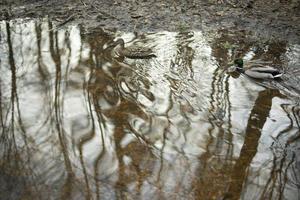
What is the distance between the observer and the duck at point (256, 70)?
607 cm

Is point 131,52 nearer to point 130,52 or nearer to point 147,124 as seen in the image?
point 130,52

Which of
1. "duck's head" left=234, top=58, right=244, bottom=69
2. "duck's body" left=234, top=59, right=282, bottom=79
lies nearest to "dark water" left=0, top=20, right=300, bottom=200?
"duck's body" left=234, top=59, right=282, bottom=79

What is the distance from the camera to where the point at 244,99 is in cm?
582

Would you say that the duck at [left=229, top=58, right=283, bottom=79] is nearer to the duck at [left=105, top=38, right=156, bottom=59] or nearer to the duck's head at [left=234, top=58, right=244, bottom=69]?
the duck's head at [left=234, top=58, right=244, bottom=69]

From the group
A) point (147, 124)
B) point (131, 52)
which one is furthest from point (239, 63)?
point (147, 124)

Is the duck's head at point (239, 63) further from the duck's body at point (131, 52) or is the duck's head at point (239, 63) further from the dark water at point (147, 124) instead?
the duck's body at point (131, 52)

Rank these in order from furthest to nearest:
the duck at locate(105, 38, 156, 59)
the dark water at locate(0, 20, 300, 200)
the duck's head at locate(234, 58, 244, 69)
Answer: the duck at locate(105, 38, 156, 59)
the duck's head at locate(234, 58, 244, 69)
the dark water at locate(0, 20, 300, 200)

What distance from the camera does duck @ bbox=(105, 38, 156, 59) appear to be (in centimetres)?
698

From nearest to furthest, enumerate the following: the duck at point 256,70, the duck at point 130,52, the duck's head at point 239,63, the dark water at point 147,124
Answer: the dark water at point 147,124
the duck at point 256,70
the duck's head at point 239,63
the duck at point 130,52

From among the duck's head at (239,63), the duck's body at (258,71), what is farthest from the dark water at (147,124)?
the duck's head at (239,63)

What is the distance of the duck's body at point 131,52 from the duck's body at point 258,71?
165cm

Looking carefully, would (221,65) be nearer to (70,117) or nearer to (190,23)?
(190,23)

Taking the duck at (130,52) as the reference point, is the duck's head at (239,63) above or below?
above

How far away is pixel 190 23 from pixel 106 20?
6.74ft
